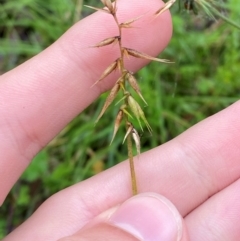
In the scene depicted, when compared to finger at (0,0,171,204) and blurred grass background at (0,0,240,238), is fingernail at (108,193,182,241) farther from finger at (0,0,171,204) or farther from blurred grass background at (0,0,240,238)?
blurred grass background at (0,0,240,238)

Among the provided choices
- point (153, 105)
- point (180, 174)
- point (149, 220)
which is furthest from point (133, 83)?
point (153, 105)

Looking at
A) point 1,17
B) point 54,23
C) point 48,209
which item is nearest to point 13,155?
point 48,209

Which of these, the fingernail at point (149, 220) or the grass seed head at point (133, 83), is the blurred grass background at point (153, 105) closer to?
the fingernail at point (149, 220)

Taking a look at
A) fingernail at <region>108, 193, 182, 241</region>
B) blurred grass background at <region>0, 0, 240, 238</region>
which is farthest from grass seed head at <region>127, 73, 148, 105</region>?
blurred grass background at <region>0, 0, 240, 238</region>

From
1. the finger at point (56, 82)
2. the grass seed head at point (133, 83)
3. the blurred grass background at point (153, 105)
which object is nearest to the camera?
the grass seed head at point (133, 83)

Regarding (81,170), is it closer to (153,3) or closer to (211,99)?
(211,99)

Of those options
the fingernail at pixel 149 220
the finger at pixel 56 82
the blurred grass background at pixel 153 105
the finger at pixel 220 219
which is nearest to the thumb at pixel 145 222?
the fingernail at pixel 149 220

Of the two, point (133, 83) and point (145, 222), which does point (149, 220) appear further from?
point (133, 83)
